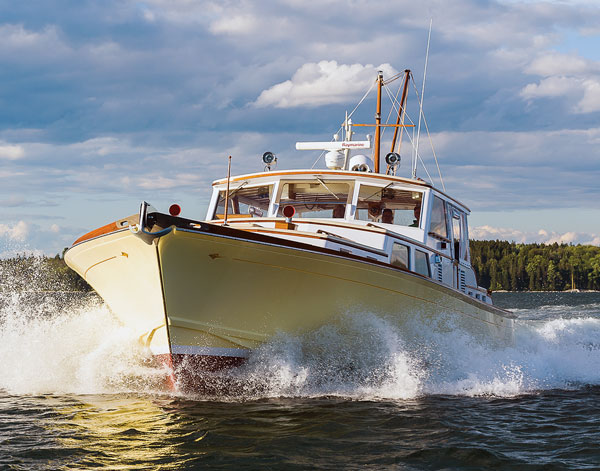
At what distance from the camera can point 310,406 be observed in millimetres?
8719

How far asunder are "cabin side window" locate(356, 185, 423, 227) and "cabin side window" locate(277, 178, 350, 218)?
35cm

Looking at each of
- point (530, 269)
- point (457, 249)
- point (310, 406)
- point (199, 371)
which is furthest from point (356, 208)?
point (530, 269)

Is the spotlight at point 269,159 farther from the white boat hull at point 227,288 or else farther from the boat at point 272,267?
the white boat hull at point 227,288

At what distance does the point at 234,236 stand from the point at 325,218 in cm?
372

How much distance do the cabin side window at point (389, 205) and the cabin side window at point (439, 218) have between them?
0.40m

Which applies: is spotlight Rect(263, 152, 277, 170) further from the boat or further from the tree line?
the tree line

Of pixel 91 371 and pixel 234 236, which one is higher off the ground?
pixel 234 236

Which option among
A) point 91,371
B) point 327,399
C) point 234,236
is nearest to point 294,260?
point 234,236

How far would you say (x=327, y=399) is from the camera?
30.1ft

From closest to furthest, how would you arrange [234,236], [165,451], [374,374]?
[165,451]
[234,236]
[374,374]

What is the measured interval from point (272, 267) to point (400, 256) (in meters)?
2.84

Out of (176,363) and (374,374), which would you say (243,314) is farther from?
(374,374)

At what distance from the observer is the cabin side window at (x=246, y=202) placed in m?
12.0

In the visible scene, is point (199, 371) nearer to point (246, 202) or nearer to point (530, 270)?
point (246, 202)
